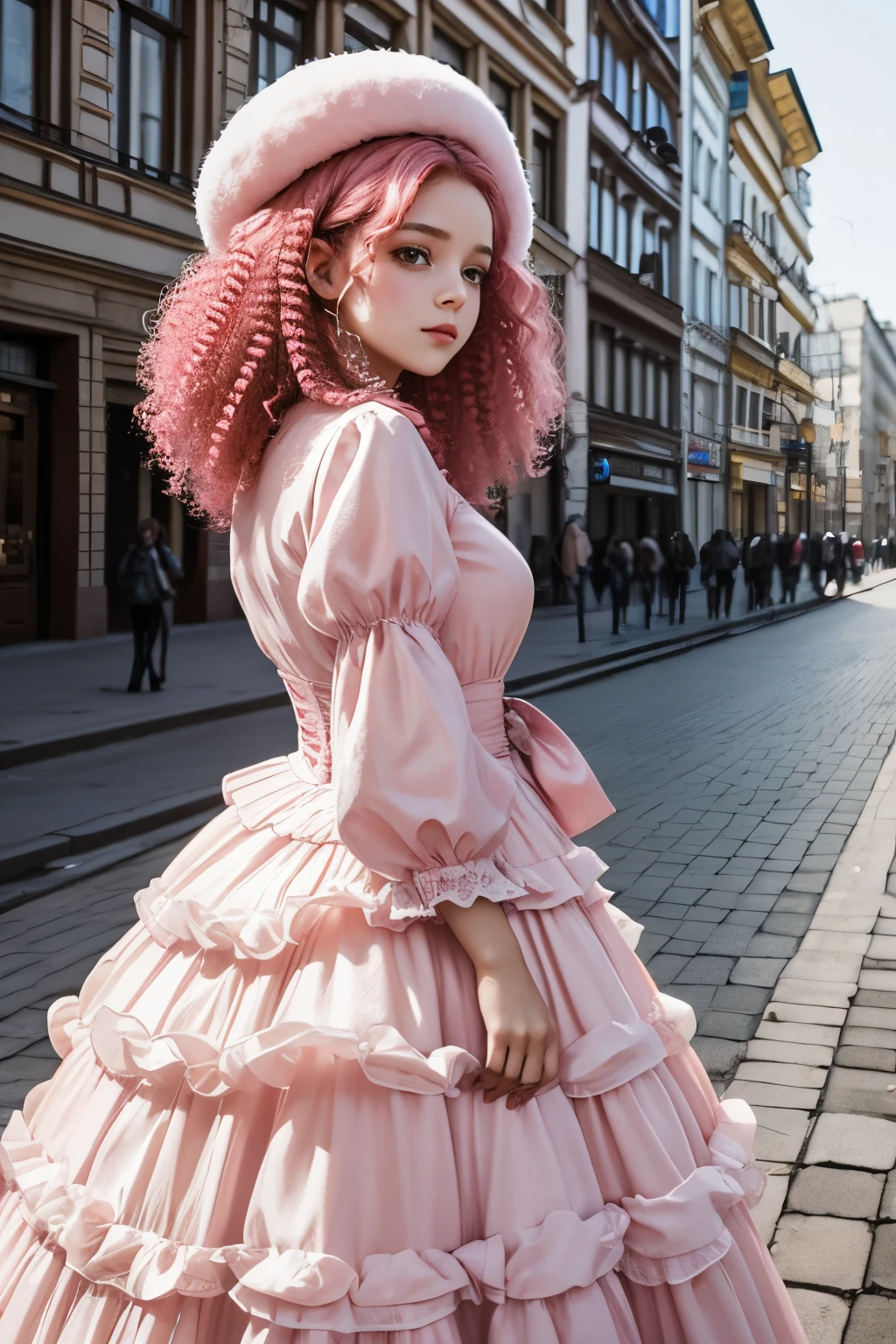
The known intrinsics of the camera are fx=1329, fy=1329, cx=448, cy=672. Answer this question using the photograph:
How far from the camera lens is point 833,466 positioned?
74938 mm

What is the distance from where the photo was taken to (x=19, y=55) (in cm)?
1467

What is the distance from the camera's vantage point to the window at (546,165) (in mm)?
27844

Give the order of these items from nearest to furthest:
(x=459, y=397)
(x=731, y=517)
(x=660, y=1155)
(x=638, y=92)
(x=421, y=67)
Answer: (x=660, y=1155) → (x=421, y=67) → (x=459, y=397) → (x=638, y=92) → (x=731, y=517)

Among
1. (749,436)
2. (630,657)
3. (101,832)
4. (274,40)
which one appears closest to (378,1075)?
(101,832)

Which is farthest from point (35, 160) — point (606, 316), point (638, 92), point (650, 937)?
point (638, 92)

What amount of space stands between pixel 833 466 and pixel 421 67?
253 feet

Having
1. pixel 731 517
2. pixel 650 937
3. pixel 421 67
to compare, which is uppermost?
pixel 731 517

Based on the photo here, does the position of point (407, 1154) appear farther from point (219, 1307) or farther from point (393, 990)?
point (219, 1307)

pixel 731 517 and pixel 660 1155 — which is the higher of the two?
pixel 731 517

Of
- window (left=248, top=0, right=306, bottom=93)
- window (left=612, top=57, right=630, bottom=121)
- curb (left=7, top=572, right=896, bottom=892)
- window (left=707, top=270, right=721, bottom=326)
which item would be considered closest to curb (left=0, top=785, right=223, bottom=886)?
curb (left=7, top=572, right=896, bottom=892)

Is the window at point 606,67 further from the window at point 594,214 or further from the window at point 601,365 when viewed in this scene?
the window at point 601,365

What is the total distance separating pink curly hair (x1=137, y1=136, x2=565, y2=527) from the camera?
174 centimetres

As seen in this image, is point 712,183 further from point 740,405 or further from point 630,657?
point 630,657

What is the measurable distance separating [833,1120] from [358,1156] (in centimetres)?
213
